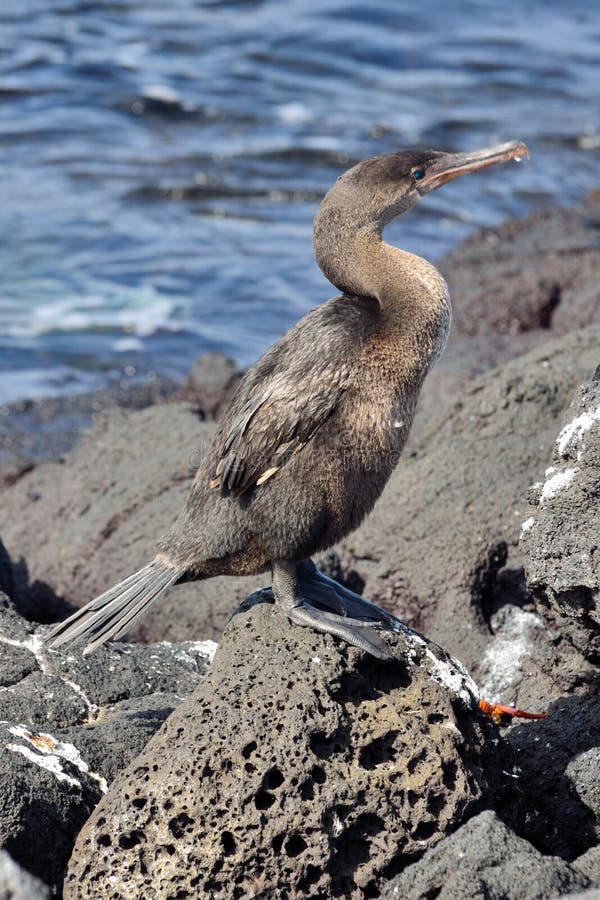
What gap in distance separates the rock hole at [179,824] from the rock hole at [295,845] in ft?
0.94

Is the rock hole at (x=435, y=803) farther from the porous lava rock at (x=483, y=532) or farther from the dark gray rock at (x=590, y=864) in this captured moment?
the porous lava rock at (x=483, y=532)

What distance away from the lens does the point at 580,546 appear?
4.02m

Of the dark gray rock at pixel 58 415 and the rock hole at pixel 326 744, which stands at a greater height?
the rock hole at pixel 326 744

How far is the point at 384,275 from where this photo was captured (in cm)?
444

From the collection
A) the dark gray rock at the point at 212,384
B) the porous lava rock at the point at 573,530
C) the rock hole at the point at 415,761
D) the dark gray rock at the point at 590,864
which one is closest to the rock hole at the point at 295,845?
the rock hole at the point at 415,761

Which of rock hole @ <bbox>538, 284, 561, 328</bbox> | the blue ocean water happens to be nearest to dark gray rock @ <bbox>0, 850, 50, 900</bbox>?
rock hole @ <bbox>538, 284, 561, 328</bbox>

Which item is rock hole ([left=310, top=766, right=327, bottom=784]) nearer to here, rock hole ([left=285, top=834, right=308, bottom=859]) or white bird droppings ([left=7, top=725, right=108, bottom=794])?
rock hole ([left=285, top=834, right=308, bottom=859])

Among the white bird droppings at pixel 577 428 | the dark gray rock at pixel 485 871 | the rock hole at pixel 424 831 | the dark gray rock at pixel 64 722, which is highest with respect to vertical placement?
the white bird droppings at pixel 577 428

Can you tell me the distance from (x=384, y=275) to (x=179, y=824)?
197 cm

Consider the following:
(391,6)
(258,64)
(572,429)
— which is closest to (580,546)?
(572,429)

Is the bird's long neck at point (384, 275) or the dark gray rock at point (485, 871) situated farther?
the bird's long neck at point (384, 275)

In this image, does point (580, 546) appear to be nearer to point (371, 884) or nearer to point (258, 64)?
point (371, 884)

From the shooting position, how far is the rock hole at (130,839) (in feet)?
12.1

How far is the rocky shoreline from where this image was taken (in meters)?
3.66
